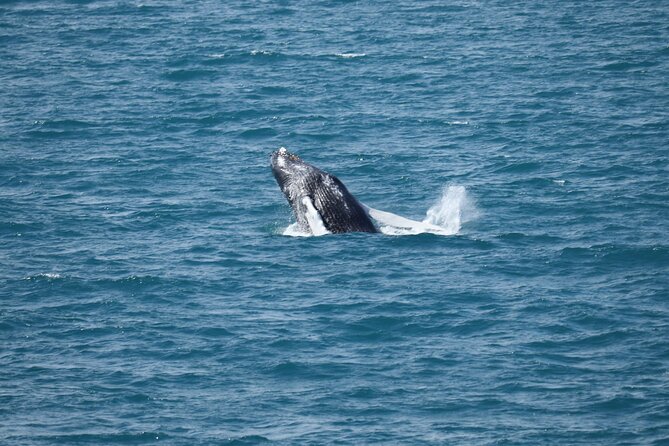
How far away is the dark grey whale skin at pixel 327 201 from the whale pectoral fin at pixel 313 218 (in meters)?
0.12

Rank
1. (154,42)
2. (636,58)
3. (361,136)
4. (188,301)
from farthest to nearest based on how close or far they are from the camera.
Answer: (154,42), (636,58), (361,136), (188,301)

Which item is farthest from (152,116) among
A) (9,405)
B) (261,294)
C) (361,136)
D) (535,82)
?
(9,405)

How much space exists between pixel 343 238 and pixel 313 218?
1480 mm

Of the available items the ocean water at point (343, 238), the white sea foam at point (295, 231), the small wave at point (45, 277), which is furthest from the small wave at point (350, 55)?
the small wave at point (45, 277)

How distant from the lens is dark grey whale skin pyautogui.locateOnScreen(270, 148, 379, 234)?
5034 centimetres

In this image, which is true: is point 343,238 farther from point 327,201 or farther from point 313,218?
point 327,201

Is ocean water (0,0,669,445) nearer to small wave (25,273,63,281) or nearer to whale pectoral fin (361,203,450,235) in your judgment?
small wave (25,273,63,281)

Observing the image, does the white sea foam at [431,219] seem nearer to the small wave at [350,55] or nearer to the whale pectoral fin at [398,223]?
the whale pectoral fin at [398,223]

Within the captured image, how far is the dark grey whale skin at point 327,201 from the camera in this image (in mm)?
50344

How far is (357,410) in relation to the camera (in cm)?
3825

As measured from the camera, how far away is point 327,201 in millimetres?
50375

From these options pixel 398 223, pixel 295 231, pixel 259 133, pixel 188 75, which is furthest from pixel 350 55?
pixel 398 223

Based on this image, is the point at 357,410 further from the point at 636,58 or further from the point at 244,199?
the point at 636,58

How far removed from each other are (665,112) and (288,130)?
822 inches
